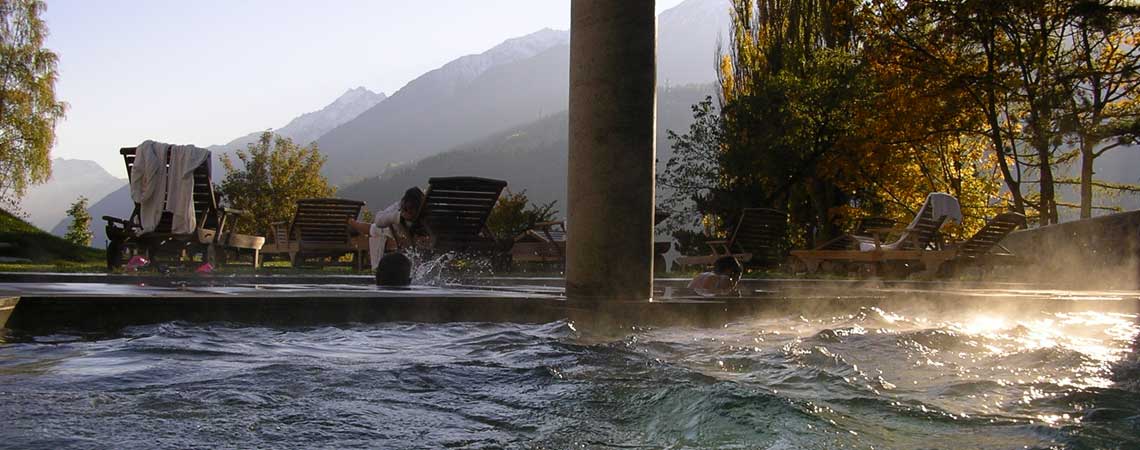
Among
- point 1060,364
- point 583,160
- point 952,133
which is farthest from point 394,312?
point 952,133

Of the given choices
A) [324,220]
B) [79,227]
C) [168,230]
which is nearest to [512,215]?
[324,220]

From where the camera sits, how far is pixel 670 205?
24.4 m

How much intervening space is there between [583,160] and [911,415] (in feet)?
8.82

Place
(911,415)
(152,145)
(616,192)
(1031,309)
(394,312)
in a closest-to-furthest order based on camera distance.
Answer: (911,415) < (394,312) < (616,192) < (1031,309) < (152,145)

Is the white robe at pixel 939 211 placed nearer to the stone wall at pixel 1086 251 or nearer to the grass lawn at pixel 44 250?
the stone wall at pixel 1086 251

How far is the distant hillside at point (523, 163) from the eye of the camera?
373 ft

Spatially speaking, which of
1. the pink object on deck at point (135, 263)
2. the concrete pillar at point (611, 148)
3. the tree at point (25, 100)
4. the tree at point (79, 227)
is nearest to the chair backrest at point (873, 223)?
the pink object on deck at point (135, 263)

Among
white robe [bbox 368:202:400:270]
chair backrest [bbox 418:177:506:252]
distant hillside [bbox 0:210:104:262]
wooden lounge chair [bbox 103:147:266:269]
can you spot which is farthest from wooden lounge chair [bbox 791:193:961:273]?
distant hillside [bbox 0:210:104:262]

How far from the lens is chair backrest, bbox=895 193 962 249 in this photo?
1307 cm

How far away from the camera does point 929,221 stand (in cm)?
1331

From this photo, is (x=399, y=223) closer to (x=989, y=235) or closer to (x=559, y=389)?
(x=559, y=389)

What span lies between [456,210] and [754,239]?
561cm

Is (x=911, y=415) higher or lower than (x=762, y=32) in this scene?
lower

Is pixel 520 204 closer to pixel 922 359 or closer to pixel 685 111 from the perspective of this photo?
pixel 922 359
